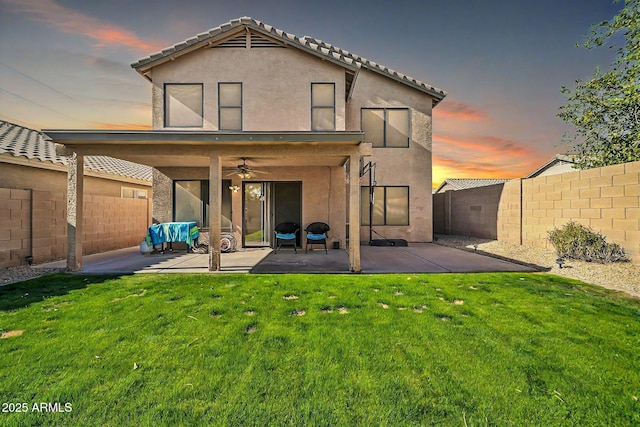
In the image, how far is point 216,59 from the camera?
30.5ft

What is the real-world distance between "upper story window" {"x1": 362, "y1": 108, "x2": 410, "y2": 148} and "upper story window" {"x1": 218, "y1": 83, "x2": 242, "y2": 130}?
5564 mm

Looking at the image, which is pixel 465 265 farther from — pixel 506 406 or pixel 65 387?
pixel 65 387

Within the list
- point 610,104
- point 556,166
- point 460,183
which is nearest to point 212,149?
point 610,104

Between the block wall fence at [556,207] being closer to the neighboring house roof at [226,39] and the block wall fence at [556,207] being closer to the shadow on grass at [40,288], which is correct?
the neighboring house roof at [226,39]

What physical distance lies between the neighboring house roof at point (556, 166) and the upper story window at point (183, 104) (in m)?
21.8

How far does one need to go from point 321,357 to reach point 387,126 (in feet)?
37.0

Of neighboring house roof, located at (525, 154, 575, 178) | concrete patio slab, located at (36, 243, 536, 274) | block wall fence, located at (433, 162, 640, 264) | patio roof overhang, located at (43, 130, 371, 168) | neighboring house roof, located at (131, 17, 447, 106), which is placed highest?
neighboring house roof, located at (131, 17, 447, 106)

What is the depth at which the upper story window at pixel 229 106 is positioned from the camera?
9281 mm

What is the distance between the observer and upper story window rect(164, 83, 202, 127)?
928cm

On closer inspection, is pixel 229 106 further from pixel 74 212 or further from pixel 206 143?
pixel 74 212

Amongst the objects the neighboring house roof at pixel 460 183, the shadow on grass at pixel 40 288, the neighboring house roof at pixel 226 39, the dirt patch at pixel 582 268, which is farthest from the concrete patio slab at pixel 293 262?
the neighboring house roof at pixel 460 183

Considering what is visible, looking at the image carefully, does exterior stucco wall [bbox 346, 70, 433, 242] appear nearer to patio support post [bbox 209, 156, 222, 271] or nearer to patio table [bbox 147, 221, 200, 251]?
patio table [bbox 147, 221, 200, 251]

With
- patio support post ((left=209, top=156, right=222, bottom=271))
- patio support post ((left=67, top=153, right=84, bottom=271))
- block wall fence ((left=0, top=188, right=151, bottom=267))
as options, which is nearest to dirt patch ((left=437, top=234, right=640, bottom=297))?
patio support post ((left=209, top=156, right=222, bottom=271))

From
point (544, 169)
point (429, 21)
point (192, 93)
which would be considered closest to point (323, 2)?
point (429, 21)
